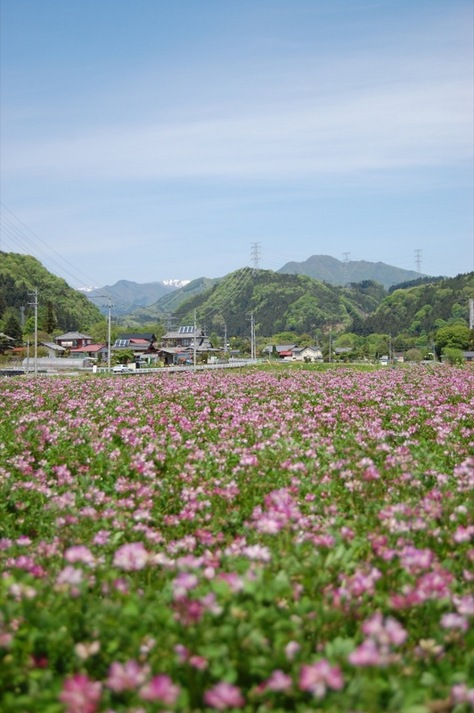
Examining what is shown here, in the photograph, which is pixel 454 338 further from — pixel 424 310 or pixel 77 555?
pixel 77 555

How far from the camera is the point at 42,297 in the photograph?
131875 millimetres

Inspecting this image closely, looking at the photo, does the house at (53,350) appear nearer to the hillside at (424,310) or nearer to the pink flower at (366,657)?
the pink flower at (366,657)

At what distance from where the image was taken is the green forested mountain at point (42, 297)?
374 ft

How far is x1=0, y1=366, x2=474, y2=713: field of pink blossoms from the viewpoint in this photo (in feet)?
9.14

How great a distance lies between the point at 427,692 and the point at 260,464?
4.40 metres

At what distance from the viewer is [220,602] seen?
128 inches

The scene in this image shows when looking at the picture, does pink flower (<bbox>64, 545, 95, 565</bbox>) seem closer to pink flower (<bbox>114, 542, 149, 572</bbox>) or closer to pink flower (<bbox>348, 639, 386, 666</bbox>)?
pink flower (<bbox>114, 542, 149, 572</bbox>)

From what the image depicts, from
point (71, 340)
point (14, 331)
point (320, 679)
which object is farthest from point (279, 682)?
point (71, 340)

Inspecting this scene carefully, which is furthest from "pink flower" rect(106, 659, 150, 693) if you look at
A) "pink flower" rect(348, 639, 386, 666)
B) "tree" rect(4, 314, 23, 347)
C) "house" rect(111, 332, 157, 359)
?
"tree" rect(4, 314, 23, 347)

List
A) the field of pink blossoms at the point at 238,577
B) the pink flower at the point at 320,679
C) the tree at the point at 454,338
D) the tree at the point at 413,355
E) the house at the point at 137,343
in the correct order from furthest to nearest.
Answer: the tree at the point at 413,355 → the house at the point at 137,343 → the tree at the point at 454,338 → the field of pink blossoms at the point at 238,577 → the pink flower at the point at 320,679

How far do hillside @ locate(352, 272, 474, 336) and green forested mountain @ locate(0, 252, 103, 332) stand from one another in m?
78.9

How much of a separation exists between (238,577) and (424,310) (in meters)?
175

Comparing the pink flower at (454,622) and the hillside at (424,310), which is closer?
the pink flower at (454,622)

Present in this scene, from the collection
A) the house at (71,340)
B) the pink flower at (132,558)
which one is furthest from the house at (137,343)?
the pink flower at (132,558)
